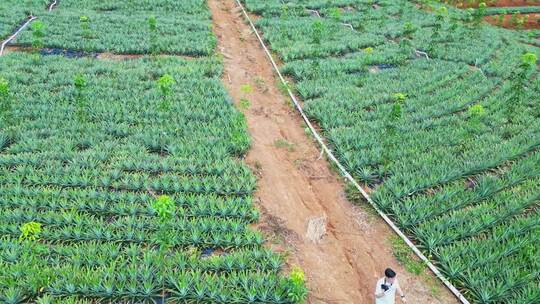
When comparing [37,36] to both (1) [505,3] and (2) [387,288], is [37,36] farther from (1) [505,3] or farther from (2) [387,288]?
(1) [505,3]

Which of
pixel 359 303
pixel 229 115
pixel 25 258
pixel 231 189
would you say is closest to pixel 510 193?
pixel 359 303

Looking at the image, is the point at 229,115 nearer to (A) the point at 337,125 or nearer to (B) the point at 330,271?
(A) the point at 337,125

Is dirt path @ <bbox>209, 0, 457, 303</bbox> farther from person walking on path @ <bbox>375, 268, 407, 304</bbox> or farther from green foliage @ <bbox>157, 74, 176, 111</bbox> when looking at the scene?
green foliage @ <bbox>157, 74, 176, 111</bbox>

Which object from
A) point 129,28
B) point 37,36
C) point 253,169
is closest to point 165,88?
point 253,169

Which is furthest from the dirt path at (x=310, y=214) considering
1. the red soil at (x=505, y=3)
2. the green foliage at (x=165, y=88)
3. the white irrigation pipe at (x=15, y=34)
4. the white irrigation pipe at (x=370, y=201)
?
the red soil at (x=505, y=3)

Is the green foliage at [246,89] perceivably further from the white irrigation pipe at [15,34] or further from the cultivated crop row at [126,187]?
the white irrigation pipe at [15,34]
